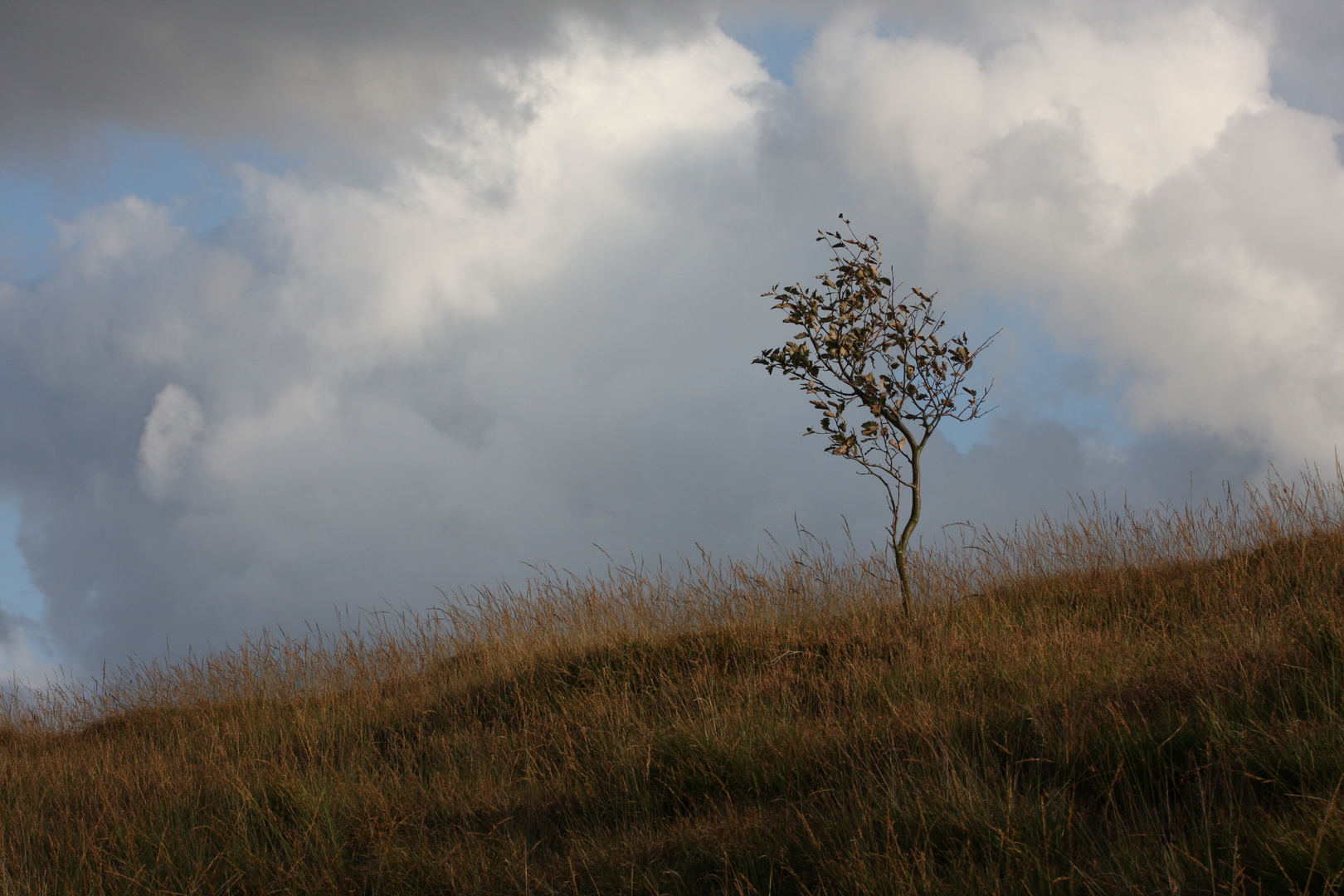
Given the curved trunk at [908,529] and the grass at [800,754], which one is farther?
the curved trunk at [908,529]

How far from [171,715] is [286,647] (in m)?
1.59

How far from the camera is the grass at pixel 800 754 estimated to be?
355 cm

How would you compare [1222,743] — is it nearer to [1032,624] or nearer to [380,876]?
[1032,624]

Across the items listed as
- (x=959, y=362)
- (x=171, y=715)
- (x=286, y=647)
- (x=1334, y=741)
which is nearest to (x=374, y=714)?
(x=286, y=647)

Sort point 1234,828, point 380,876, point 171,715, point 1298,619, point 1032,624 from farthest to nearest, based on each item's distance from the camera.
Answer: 1. point 171,715
2. point 1032,624
3. point 1298,619
4. point 380,876
5. point 1234,828

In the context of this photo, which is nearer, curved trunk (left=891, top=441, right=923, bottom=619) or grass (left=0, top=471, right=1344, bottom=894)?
grass (left=0, top=471, right=1344, bottom=894)

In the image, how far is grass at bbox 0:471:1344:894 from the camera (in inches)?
140

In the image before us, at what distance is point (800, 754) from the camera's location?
4.75 m

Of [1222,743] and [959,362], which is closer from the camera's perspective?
[1222,743]

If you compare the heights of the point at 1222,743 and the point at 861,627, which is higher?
the point at 861,627

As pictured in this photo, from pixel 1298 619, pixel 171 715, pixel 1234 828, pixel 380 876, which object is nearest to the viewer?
pixel 1234 828

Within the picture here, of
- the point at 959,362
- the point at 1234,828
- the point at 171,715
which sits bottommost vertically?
the point at 1234,828

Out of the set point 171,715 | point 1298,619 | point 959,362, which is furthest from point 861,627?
point 171,715

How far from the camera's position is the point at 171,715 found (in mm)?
10219
